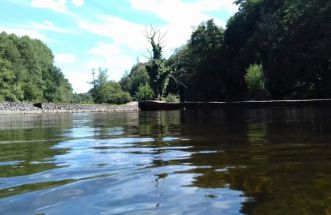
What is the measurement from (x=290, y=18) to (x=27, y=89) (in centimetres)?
6587

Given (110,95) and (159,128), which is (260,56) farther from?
(159,128)

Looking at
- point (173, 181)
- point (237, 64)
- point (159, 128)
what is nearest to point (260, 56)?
point (237, 64)

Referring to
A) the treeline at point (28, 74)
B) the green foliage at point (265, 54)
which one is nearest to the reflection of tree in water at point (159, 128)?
the green foliage at point (265, 54)

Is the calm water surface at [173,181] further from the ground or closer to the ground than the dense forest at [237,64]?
closer to the ground

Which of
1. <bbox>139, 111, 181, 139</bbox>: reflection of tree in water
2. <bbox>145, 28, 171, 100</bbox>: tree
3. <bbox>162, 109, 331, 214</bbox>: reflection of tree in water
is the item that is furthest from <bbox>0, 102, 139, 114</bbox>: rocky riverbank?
<bbox>162, 109, 331, 214</bbox>: reflection of tree in water

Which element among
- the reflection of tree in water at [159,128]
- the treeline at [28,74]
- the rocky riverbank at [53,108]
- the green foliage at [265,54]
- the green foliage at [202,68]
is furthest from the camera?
the treeline at [28,74]

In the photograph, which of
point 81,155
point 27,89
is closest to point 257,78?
point 81,155

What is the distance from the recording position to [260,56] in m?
55.2

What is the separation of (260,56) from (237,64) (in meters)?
5.36

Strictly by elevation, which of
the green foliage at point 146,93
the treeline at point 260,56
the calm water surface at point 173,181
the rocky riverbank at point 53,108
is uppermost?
the treeline at point 260,56

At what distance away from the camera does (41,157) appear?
5582mm

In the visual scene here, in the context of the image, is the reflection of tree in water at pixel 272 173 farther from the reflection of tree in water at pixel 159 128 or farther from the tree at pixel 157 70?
the tree at pixel 157 70

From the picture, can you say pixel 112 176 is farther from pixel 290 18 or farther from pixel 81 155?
pixel 290 18

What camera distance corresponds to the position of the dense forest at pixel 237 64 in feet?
131
